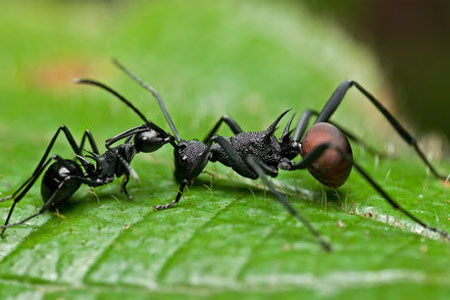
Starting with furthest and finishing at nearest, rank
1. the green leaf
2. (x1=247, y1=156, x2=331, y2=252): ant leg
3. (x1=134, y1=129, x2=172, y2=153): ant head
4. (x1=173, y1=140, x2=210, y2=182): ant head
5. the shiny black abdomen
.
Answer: (x1=134, y1=129, x2=172, y2=153): ant head < (x1=173, y1=140, x2=210, y2=182): ant head < the shiny black abdomen < (x1=247, y1=156, x2=331, y2=252): ant leg < the green leaf

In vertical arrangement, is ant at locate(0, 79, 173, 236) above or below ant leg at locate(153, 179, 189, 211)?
above

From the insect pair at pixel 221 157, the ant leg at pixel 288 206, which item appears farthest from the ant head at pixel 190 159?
the ant leg at pixel 288 206

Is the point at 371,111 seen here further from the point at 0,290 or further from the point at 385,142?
the point at 0,290

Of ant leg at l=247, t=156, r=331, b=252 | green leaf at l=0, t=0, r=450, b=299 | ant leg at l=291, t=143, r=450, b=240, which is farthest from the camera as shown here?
ant leg at l=291, t=143, r=450, b=240

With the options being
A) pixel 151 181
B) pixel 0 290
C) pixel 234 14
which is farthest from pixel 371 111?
pixel 0 290

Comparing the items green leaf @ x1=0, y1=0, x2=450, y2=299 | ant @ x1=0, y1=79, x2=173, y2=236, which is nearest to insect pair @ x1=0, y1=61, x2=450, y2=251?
ant @ x1=0, y1=79, x2=173, y2=236

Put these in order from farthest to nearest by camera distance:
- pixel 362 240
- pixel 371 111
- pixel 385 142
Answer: pixel 371 111 < pixel 385 142 < pixel 362 240

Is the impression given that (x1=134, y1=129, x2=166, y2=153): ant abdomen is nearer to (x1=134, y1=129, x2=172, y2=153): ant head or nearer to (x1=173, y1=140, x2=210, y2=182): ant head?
Answer: (x1=134, y1=129, x2=172, y2=153): ant head
